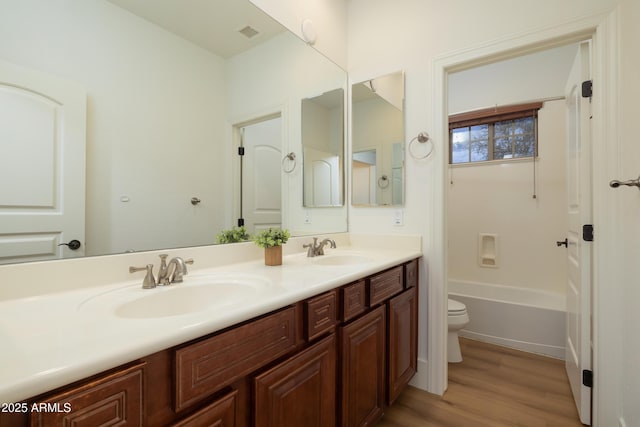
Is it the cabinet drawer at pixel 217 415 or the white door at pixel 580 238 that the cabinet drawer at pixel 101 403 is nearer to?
the cabinet drawer at pixel 217 415

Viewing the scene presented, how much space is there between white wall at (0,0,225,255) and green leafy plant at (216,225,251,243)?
0.14 ft

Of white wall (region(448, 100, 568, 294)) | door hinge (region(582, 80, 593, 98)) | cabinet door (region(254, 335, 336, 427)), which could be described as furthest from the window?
cabinet door (region(254, 335, 336, 427))

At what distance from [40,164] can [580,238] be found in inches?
90.4

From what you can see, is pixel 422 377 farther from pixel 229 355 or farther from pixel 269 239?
pixel 229 355

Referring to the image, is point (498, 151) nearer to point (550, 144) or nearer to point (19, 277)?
point (550, 144)

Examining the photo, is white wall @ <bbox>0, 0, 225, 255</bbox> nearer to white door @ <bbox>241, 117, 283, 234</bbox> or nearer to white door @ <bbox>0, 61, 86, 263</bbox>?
white door @ <bbox>0, 61, 86, 263</bbox>

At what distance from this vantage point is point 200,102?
4.40 ft

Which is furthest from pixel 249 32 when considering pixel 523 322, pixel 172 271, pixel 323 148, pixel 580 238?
pixel 523 322

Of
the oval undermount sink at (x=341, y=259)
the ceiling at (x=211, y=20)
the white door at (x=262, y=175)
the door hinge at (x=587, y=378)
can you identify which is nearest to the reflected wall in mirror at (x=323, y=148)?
the white door at (x=262, y=175)

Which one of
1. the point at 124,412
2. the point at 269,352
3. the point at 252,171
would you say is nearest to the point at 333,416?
the point at 269,352

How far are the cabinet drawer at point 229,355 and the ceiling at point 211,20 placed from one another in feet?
3.93

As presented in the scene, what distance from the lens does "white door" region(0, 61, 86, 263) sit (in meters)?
0.84

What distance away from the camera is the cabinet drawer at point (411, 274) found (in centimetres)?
166

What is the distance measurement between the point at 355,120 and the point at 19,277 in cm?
194
